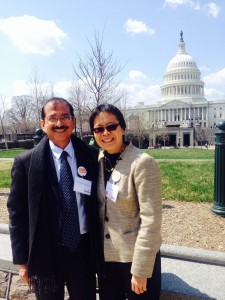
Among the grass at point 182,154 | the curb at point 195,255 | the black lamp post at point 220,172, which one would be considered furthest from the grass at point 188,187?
the grass at point 182,154

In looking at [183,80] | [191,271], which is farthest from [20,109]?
[191,271]

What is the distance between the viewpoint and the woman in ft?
6.61

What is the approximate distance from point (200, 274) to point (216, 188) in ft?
7.36

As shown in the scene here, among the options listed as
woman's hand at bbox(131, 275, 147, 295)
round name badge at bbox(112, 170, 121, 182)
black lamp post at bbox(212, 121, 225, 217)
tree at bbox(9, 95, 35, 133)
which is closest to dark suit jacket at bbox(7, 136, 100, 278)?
round name badge at bbox(112, 170, 121, 182)

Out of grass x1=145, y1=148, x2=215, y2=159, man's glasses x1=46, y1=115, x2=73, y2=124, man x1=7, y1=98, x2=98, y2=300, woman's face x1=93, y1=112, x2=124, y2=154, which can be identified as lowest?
grass x1=145, y1=148, x2=215, y2=159

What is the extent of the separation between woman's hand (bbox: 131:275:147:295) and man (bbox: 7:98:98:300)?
41cm

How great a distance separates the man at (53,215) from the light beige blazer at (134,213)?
14 centimetres

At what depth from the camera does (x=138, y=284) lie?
2023mm

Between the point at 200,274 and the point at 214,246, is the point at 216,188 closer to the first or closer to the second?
the point at 214,246

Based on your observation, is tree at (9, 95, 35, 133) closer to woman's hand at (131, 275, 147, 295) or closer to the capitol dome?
the capitol dome

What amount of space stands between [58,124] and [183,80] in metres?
101

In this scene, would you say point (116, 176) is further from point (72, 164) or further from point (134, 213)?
point (72, 164)

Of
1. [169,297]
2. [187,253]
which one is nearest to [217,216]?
[187,253]

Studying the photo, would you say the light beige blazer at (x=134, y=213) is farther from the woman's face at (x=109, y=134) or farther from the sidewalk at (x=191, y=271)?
the sidewalk at (x=191, y=271)
